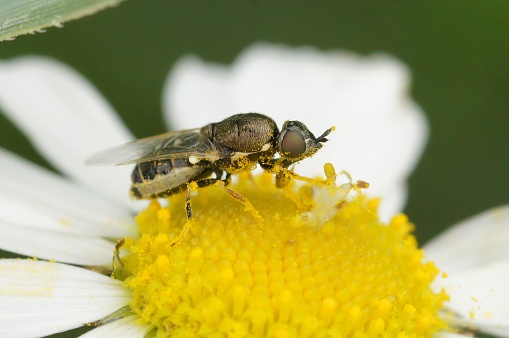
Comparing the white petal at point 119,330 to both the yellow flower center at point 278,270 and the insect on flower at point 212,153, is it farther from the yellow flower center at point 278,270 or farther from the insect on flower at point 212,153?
the insect on flower at point 212,153

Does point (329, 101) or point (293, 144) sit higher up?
point (329, 101)

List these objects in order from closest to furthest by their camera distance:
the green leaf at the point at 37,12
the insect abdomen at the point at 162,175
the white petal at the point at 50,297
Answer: the green leaf at the point at 37,12
the white petal at the point at 50,297
the insect abdomen at the point at 162,175

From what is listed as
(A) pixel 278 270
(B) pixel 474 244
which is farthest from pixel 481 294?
(A) pixel 278 270

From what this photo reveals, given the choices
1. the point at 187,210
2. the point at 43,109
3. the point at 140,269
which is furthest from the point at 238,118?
the point at 43,109

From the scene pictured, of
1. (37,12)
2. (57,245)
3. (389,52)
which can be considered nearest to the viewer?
(37,12)

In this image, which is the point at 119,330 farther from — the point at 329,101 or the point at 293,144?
the point at 329,101

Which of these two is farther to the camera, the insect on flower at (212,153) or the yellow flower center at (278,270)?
the insect on flower at (212,153)

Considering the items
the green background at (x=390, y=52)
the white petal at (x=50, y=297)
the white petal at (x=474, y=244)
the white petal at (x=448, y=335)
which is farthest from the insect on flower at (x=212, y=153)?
the green background at (x=390, y=52)
